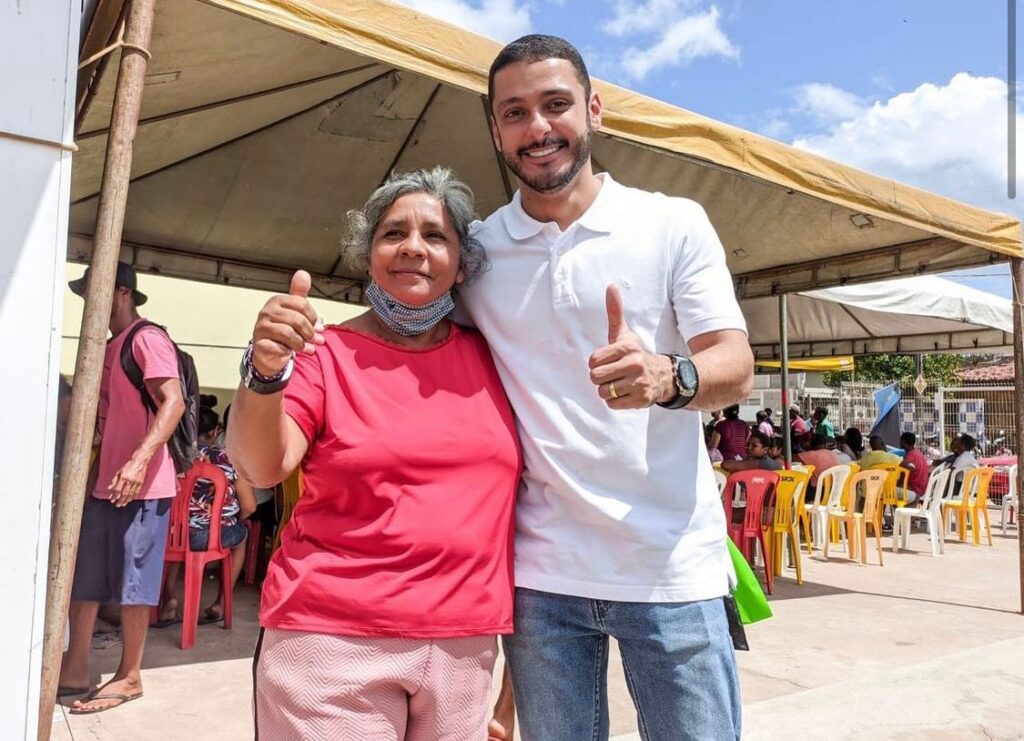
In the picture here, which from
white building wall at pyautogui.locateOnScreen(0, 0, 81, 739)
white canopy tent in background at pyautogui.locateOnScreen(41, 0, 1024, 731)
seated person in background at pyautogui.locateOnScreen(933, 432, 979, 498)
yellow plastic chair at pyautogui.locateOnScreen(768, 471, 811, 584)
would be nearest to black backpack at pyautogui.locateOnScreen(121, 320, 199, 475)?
white canopy tent in background at pyautogui.locateOnScreen(41, 0, 1024, 731)

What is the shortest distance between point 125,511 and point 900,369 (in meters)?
33.2

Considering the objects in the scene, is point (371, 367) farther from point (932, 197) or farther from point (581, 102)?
point (932, 197)

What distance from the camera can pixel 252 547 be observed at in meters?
5.75

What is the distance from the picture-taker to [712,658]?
61.9 inches

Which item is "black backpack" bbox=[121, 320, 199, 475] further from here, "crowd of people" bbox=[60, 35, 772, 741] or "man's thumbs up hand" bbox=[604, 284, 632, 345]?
"man's thumbs up hand" bbox=[604, 284, 632, 345]

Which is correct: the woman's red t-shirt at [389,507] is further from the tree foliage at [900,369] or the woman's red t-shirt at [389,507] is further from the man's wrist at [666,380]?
the tree foliage at [900,369]

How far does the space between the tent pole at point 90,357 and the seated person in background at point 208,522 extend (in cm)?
219

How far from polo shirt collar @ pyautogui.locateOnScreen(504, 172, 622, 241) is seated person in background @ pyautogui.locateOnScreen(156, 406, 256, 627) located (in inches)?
120

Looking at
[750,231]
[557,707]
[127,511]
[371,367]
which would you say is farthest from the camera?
[750,231]

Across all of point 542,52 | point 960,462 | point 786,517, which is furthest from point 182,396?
A: point 960,462

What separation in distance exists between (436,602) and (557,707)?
410 mm

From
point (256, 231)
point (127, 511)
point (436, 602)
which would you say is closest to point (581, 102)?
point (436, 602)

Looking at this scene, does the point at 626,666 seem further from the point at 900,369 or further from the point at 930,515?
the point at 900,369

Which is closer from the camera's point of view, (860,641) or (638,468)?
(638,468)
